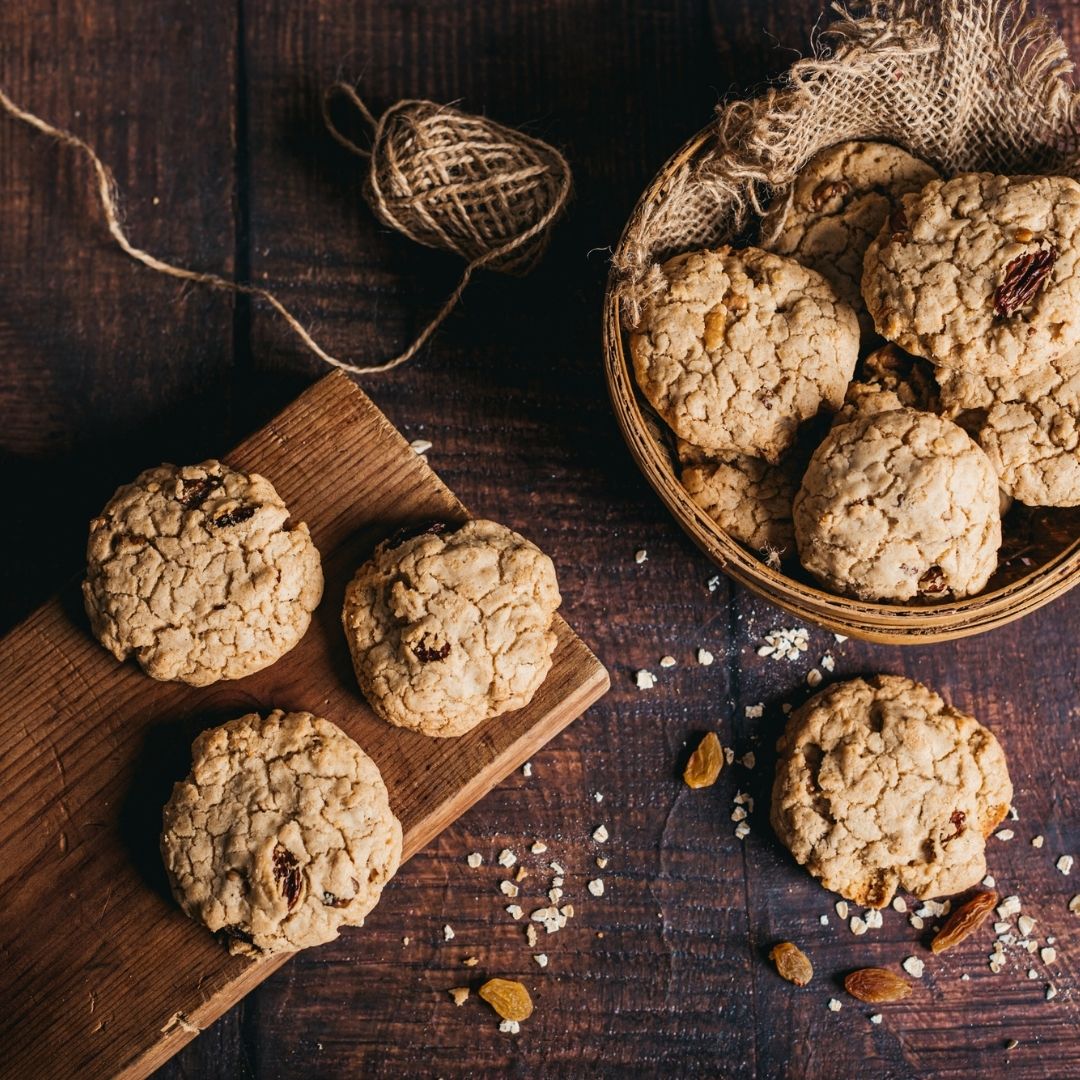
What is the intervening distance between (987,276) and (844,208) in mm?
260

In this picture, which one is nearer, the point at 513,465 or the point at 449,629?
the point at 449,629

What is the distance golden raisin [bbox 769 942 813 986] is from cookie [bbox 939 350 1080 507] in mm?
787

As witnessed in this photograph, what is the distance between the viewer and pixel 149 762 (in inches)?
58.9

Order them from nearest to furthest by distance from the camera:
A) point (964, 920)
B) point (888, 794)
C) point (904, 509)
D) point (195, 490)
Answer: point (904, 509) → point (195, 490) → point (888, 794) → point (964, 920)

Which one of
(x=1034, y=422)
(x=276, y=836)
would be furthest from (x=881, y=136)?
(x=276, y=836)

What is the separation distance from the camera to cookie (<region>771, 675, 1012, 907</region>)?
1.57 meters

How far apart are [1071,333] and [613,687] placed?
2.73 feet

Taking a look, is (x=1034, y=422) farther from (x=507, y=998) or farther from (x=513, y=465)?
(x=507, y=998)

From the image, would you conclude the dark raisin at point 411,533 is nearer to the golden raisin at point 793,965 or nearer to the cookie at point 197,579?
the cookie at point 197,579

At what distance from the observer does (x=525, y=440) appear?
1723 millimetres

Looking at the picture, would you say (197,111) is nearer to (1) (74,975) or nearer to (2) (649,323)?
(2) (649,323)

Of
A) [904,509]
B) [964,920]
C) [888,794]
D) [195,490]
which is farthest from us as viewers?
[964,920]

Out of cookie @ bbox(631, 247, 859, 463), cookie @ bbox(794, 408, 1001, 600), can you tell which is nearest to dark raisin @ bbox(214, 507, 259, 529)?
cookie @ bbox(631, 247, 859, 463)

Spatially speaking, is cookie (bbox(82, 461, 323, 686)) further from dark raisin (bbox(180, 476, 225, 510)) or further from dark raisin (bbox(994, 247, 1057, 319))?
Result: dark raisin (bbox(994, 247, 1057, 319))
